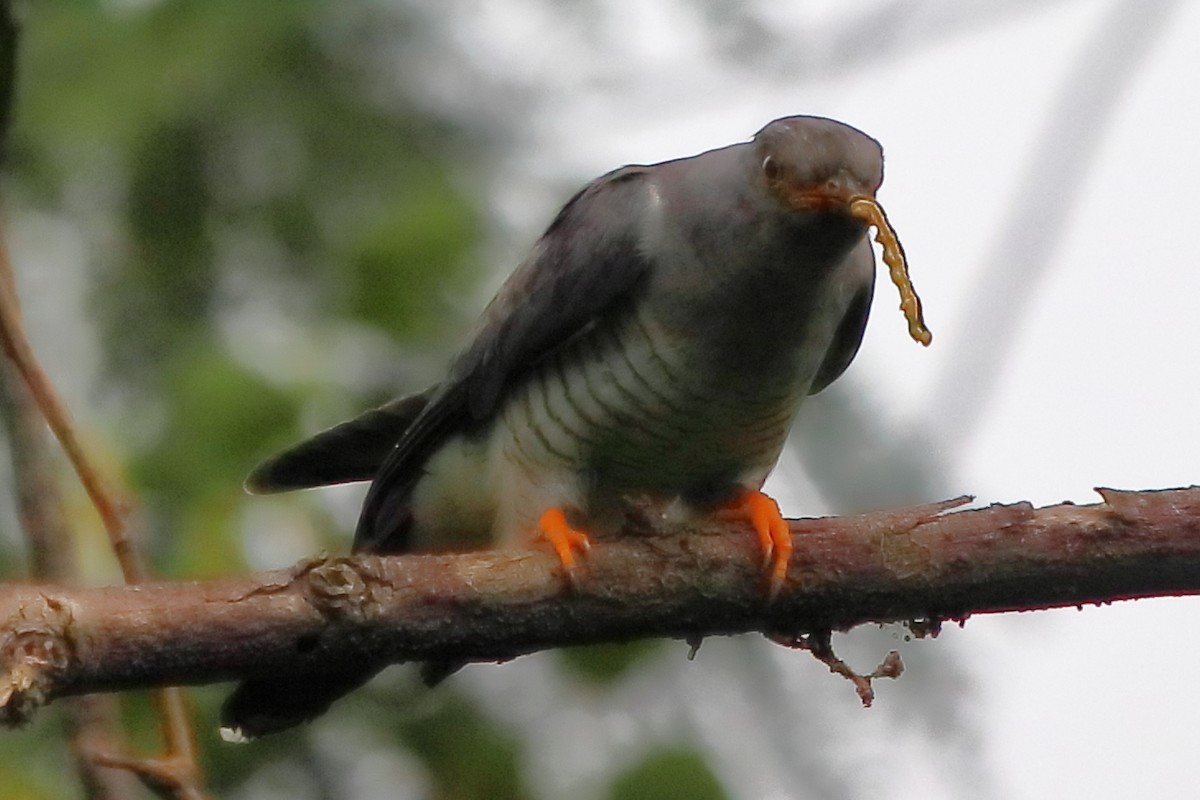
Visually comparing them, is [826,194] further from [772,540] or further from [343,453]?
[343,453]

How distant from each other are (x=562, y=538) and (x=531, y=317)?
0.66 m

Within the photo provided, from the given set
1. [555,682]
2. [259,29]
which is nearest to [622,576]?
[555,682]

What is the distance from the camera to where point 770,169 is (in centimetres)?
277

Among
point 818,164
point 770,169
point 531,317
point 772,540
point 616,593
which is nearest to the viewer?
point 616,593

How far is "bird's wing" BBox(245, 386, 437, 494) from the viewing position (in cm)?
298

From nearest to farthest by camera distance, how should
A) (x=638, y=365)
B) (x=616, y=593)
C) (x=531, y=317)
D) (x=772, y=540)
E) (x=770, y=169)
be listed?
(x=616, y=593) < (x=772, y=540) < (x=770, y=169) < (x=638, y=365) < (x=531, y=317)

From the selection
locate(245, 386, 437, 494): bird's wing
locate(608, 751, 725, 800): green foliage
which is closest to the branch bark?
locate(608, 751, 725, 800): green foliage

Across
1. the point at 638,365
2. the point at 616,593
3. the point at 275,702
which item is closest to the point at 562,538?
the point at 616,593

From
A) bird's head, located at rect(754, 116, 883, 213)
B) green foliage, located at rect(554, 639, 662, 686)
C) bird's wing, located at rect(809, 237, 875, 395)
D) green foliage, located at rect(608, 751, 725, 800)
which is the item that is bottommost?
green foliage, located at rect(608, 751, 725, 800)

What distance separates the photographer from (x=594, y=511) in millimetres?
3123

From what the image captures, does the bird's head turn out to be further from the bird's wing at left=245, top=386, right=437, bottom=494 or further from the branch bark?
the bird's wing at left=245, top=386, right=437, bottom=494

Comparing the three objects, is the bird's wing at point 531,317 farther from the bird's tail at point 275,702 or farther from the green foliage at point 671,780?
the green foliage at point 671,780

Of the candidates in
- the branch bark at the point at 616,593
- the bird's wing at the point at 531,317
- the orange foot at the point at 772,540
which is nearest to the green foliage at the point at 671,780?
the branch bark at the point at 616,593

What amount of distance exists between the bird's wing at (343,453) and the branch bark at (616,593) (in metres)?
0.76
